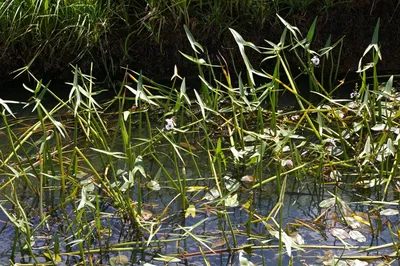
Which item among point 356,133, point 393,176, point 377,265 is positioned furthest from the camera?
point 356,133

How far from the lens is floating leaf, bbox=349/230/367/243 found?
265cm

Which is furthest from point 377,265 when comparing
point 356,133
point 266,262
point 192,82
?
point 192,82

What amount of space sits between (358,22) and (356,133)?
1.14 m

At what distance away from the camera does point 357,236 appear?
266cm

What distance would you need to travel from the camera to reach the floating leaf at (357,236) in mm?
2648

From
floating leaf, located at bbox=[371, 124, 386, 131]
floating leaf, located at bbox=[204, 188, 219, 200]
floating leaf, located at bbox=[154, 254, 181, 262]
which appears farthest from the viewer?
floating leaf, located at bbox=[371, 124, 386, 131]

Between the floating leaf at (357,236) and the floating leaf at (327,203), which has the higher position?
the floating leaf at (327,203)

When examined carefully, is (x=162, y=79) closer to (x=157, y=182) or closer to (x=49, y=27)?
(x=49, y=27)

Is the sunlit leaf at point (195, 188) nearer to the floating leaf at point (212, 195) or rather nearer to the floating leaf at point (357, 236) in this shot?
the floating leaf at point (212, 195)

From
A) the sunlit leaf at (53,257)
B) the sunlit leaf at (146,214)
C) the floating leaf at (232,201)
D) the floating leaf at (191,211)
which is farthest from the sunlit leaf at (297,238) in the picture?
the sunlit leaf at (53,257)

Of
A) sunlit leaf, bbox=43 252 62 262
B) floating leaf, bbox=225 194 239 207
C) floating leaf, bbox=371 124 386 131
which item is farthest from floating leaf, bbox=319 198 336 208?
sunlit leaf, bbox=43 252 62 262

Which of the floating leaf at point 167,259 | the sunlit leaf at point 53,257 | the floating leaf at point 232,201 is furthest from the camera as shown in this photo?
the floating leaf at point 232,201

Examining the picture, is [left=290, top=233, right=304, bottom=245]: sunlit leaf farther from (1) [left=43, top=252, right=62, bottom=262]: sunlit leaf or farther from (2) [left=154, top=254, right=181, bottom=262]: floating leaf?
(1) [left=43, top=252, right=62, bottom=262]: sunlit leaf

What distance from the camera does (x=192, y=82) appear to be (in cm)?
414
